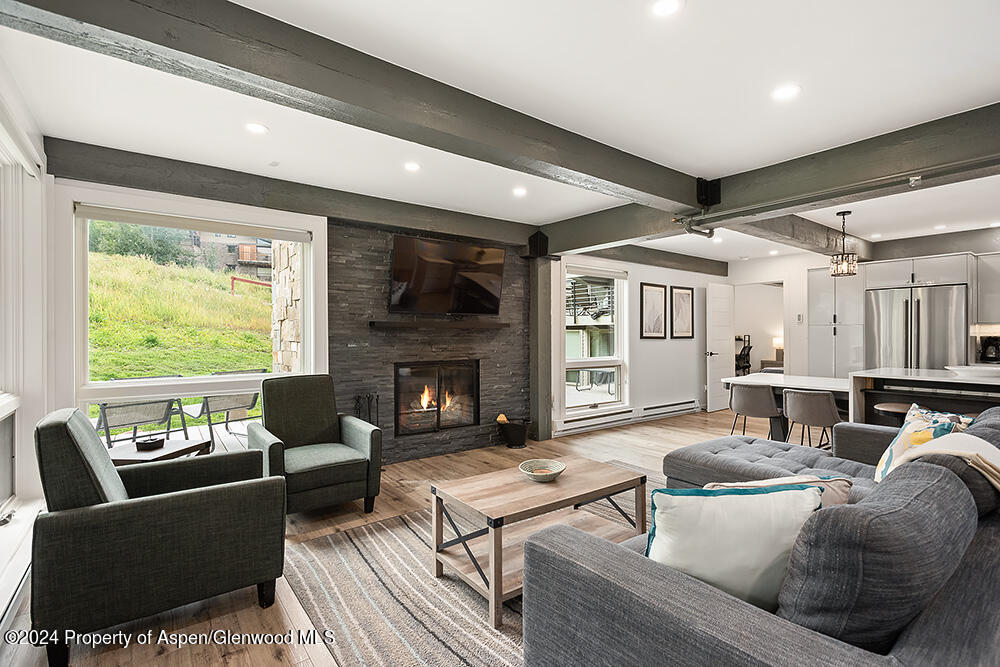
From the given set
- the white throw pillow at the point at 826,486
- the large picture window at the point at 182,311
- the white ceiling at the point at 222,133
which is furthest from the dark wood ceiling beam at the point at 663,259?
the white throw pillow at the point at 826,486

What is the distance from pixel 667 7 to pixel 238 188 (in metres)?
3.19

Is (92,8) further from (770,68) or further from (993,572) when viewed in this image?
(993,572)

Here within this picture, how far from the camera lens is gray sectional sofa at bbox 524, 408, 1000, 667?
0.89 metres

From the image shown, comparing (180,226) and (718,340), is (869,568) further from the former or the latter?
(718,340)

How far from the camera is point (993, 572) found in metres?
1.08

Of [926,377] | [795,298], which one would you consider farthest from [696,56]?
[795,298]

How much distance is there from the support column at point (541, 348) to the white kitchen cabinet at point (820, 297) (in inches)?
151

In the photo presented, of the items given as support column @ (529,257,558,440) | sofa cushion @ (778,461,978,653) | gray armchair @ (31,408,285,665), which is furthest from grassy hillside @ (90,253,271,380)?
sofa cushion @ (778,461,978,653)

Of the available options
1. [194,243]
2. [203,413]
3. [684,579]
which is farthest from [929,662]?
[194,243]

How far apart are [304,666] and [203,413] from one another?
252 centimetres

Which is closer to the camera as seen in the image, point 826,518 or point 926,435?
point 826,518

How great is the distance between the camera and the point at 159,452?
3.02m

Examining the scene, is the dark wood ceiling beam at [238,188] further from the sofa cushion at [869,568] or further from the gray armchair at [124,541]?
the sofa cushion at [869,568]

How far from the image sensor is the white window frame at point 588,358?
5.80 meters
